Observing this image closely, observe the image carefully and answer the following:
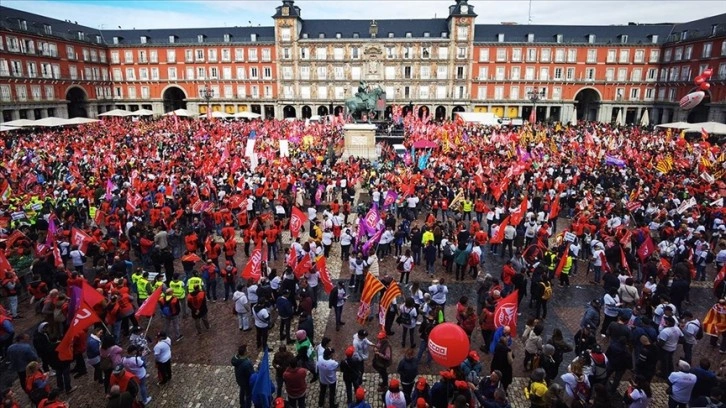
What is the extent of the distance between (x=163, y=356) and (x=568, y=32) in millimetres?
73715

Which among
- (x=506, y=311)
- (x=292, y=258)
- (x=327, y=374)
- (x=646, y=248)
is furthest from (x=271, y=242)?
(x=646, y=248)

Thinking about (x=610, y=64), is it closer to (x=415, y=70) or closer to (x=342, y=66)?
(x=415, y=70)

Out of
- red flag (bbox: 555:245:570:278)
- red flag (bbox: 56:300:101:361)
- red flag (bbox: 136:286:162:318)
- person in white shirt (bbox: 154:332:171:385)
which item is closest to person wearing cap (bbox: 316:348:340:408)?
person in white shirt (bbox: 154:332:171:385)

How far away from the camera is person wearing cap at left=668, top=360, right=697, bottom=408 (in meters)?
7.41

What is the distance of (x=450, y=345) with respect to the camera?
7273 mm

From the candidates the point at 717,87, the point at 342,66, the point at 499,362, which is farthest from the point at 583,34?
the point at 499,362

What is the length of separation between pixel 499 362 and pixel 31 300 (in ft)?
40.6

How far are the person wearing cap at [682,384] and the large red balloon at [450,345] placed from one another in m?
3.58

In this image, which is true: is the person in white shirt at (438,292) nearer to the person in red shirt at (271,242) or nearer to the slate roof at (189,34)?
the person in red shirt at (271,242)

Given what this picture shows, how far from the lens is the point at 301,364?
28.3ft

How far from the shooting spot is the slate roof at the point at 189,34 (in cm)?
6981

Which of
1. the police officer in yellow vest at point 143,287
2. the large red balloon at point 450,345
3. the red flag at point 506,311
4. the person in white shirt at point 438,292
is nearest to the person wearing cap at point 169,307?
the police officer in yellow vest at point 143,287

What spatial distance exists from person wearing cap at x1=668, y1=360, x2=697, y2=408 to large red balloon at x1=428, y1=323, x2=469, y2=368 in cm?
358

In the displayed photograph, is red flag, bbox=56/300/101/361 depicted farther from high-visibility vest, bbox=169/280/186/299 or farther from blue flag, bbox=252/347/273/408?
blue flag, bbox=252/347/273/408
